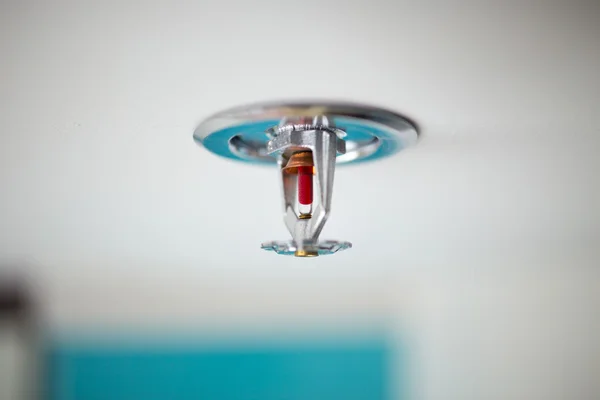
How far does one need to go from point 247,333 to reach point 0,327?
0.72m

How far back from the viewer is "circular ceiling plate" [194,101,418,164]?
0.46m

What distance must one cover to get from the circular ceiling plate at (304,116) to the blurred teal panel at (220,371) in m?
1.05

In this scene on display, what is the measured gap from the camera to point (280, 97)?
0.44m

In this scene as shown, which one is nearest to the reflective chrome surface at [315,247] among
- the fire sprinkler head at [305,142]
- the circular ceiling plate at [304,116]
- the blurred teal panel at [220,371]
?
the fire sprinkler head at [305,142]

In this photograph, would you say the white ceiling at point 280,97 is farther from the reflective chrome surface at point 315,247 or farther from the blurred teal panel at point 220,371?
the blurred teal panel at point 220,371

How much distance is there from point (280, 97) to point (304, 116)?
0.12ft

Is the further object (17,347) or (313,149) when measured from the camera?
(17,347)

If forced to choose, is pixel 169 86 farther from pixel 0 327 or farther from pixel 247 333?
pixel 0 327

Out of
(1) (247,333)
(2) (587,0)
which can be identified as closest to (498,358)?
(1) (247,333)

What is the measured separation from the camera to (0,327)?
1.45m

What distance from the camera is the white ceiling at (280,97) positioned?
0.36 meters

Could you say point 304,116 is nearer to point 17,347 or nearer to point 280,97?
point 280,97

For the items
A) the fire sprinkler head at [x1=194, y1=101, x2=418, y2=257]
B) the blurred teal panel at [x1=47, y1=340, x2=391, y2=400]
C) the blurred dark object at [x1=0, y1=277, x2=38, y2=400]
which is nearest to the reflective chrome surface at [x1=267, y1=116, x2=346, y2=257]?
the fire sprinkler head at [x1=194, y1=101, x2=418, y2=257]

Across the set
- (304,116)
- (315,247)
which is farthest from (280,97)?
(315,247)
